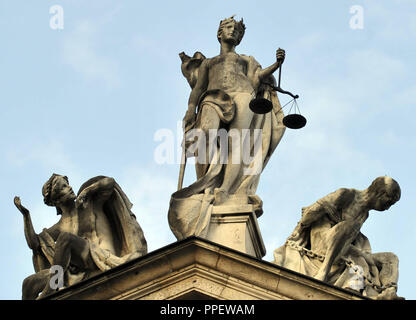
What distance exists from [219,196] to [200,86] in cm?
275

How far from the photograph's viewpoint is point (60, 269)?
24.5 m

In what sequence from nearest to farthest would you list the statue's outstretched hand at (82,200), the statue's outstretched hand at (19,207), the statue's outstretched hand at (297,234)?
the statue's outstretched hand at (19,207), the statue's outstretched hand at (297,234), the statue's outstretched hand at (82,200)

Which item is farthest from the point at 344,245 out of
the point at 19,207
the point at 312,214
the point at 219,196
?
the point at 19,207

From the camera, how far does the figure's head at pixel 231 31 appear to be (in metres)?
27.9

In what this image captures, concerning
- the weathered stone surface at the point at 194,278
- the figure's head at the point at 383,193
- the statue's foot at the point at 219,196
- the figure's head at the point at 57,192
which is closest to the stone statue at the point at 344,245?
the figure's head at the point at 383,193

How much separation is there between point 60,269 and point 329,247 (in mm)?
4185

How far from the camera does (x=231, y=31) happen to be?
28.0 metres

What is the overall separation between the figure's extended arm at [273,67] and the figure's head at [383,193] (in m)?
2.75

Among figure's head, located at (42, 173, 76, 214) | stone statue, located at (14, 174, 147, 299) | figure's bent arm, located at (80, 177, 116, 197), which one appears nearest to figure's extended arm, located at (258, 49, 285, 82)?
stone statue, located at (14, 174, 147, 299)

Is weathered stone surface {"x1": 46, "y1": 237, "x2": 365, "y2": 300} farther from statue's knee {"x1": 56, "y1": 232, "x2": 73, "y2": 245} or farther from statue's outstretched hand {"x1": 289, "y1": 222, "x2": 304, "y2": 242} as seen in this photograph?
statue's outstretched hand {"x1": 289, "y1": 222, "x2": 304, "y2": 242}

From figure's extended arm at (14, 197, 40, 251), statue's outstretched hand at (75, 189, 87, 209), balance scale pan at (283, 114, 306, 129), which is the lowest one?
figure's extended arm at (14, 197, 40, 251)

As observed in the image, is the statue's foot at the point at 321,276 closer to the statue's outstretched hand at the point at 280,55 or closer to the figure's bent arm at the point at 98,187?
the figure's bent arm at the point at 98,187

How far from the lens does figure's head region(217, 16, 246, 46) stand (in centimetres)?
2794
